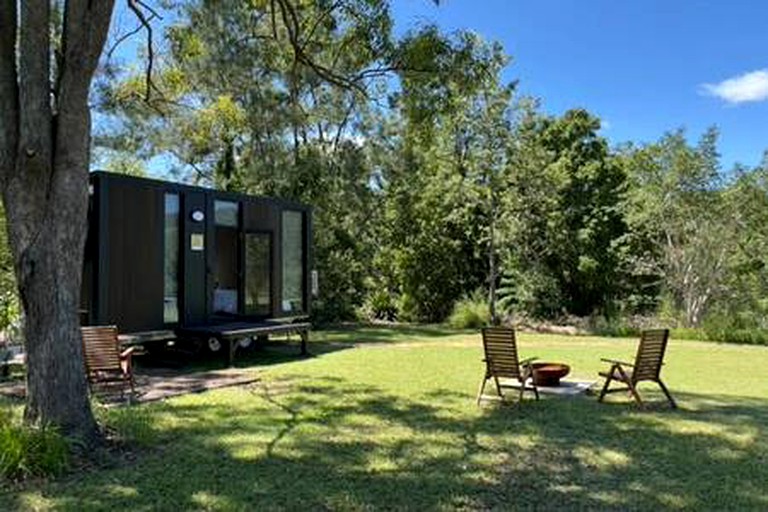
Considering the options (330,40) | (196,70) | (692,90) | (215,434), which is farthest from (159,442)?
(692,90)

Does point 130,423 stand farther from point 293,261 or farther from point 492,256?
point 492,256

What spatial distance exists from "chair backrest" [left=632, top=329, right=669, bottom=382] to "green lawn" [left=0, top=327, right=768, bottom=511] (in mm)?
393

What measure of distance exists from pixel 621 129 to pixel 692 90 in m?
3.16

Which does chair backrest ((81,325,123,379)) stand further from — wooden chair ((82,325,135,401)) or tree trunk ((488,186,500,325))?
tree trunk ((488,186,500,325))

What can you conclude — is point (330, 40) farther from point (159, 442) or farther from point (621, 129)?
point (621, 129)

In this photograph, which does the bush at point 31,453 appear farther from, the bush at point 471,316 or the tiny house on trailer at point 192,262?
the bush at point 471,316

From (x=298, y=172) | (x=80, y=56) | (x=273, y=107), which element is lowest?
(x=80, y=56)

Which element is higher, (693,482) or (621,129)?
(621,129)

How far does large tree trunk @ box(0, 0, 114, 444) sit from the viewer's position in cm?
530

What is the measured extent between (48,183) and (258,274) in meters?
7.95

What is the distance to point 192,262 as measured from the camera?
38.1ft

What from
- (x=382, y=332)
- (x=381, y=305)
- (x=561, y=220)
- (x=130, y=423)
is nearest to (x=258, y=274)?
(x=382, y=332)

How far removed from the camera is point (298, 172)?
1778 centimetres

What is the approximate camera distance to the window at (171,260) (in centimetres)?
1123
